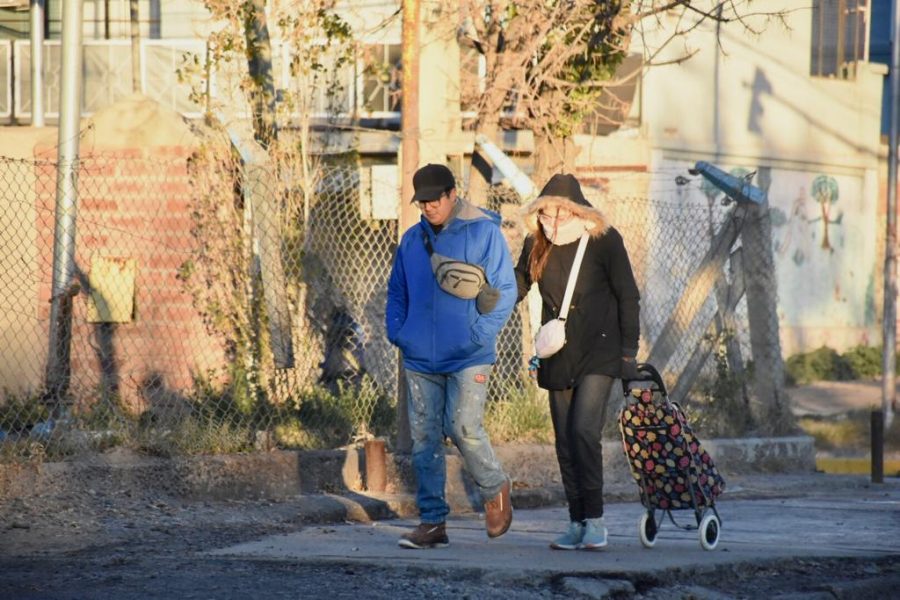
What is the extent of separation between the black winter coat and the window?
19925 millimetres

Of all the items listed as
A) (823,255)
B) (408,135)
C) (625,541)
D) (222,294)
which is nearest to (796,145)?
Result: (823,255)

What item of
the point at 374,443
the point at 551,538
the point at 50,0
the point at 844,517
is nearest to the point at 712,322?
the point at 844,517

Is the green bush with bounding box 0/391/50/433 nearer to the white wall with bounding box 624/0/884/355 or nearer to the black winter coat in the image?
the black winter coat

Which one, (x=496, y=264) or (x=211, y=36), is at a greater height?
(x=211, y=36)

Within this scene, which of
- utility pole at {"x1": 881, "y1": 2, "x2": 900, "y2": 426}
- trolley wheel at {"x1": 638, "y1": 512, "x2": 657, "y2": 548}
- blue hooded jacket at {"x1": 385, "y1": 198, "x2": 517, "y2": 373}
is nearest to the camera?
blue hooded jacket at {"x1": 385, "y1": 198, "x2": 517, "y2": 373}

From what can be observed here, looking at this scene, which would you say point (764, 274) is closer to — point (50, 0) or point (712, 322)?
point (712, 322)

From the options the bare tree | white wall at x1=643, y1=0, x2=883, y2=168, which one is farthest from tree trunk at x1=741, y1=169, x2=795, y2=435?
white wall at x1=643, y1=0, x2=883, y2=168

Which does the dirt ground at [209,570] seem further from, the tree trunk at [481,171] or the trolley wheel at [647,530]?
the tree trunk at [481,171]

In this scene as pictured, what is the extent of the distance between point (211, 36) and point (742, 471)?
17.2 ft

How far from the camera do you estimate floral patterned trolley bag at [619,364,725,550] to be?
716 centimetres

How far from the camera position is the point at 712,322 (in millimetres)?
11836

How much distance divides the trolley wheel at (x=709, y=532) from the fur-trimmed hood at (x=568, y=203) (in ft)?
4.77

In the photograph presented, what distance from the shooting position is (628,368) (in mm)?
7023

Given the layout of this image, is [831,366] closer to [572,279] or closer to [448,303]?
[572,279]
